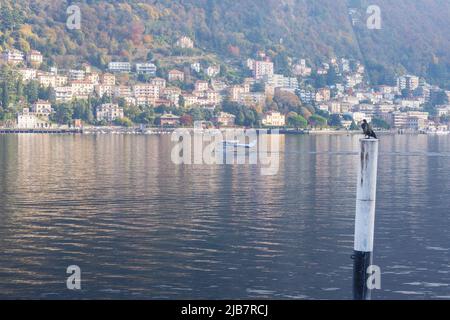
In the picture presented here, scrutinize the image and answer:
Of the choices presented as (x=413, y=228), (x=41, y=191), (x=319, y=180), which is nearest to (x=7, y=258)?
(x=413, y=228)

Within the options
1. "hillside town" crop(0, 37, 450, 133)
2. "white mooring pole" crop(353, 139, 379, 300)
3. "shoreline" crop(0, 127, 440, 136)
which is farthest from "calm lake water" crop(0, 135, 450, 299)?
"hillside town" crop(0, 37, 450, 133)

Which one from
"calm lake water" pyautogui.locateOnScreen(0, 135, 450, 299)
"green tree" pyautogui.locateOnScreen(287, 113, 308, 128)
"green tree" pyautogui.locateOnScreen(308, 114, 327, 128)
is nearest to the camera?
"calm lake water" pyautogui.locateOnScreen(0, 135, 450, 299)

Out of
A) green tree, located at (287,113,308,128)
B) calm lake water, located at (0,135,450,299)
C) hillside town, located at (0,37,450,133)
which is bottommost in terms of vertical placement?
calm lake water, located at (0,135,450,299)

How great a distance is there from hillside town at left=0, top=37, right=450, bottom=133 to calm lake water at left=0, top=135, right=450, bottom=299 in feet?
280

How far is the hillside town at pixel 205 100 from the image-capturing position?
453 feet

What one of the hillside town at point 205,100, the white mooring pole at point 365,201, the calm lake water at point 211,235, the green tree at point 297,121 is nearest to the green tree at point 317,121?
the hillside town at point 205,100

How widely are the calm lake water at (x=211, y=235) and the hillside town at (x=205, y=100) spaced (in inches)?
3364

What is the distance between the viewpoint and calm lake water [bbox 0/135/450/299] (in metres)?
17.9

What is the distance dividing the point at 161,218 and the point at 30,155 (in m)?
34.3

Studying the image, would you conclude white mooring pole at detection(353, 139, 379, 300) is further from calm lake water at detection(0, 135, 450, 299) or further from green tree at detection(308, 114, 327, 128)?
green tree at detection(308, 114, 327, 128)

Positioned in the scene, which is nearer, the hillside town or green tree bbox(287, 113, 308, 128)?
the hillside town

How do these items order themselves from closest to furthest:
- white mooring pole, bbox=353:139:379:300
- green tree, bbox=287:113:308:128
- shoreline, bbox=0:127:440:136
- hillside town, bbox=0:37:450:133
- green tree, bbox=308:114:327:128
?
white mooring pole, bbox=353:139:379:300 < shoreline, bbox=0:127:440:136 < hillside town, bbox=0:37:450:133 < green tree, bbox=287:113:308:128 < green tree, bbox=308:114:327:128

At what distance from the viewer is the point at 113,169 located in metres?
45.4

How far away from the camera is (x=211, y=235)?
23578mm
